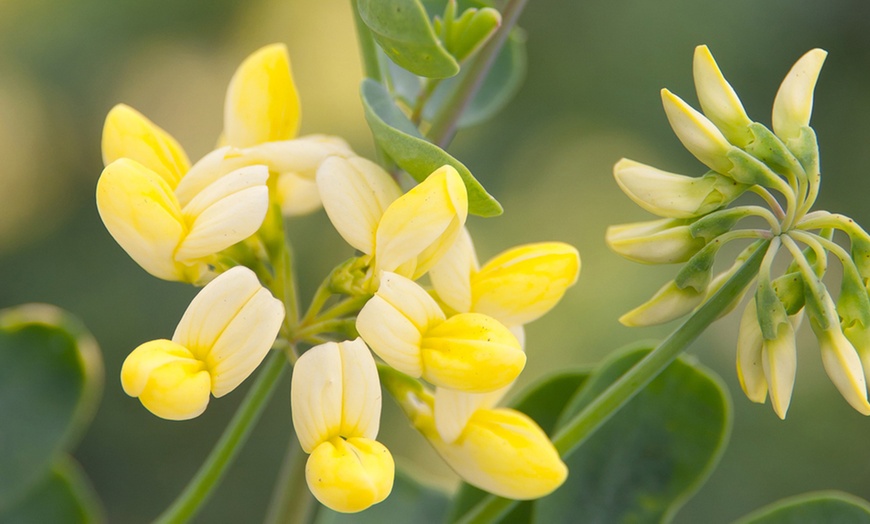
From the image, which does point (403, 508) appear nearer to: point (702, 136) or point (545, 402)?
point (545, 402)

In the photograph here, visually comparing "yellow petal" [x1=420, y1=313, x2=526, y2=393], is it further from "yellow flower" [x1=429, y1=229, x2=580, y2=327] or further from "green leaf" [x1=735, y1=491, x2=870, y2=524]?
"green leaf" [x1=735, y1=491, x2=870, y2=524]

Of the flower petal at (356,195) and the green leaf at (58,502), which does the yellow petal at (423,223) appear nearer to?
the flower petal at (356,195)

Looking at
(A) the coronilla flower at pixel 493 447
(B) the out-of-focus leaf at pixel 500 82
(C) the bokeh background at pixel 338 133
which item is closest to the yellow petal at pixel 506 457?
(A) the coronilla flower at pixel 493 447

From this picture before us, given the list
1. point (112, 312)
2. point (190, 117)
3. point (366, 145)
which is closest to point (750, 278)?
point (366, 145)

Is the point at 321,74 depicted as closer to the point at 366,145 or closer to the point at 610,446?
the point at 366,145

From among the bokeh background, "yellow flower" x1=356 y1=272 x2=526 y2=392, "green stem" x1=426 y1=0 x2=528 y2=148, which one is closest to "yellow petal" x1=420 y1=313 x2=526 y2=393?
"yellow flower" x1=356 y1=272 x2=526 y2=392
